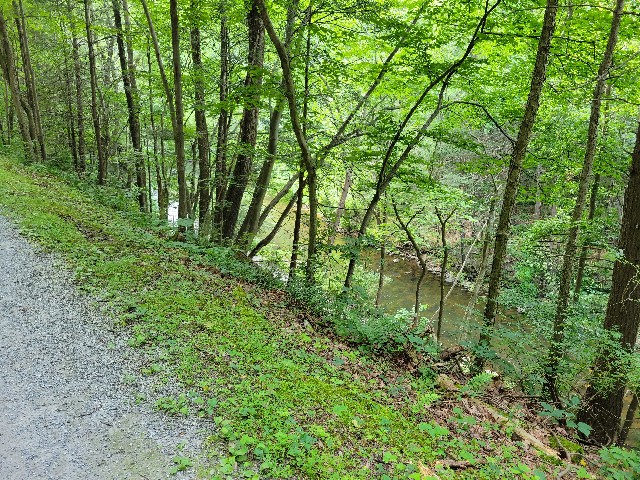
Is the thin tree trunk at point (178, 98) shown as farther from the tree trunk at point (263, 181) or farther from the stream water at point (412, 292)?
the stream water at point (412, 292)

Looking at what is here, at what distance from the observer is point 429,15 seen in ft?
24.3

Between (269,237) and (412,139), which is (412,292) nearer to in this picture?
(269,237)

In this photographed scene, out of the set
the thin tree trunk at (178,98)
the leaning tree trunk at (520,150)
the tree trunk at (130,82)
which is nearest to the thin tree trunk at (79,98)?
the tree trunk at (130,82)

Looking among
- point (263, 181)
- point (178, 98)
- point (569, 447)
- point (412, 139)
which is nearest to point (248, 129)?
point (263, 181)

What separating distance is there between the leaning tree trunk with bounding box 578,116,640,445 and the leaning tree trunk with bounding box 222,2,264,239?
639cm

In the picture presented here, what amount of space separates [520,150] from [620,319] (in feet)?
10.2

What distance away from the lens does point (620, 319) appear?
627 cm

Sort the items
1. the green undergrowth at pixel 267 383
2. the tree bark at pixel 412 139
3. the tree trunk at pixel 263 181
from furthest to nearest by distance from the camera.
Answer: the tree trunk at pixel 263 181 → the tree bark at pixel 412 139 → the green undergrowth at pixel 267 383

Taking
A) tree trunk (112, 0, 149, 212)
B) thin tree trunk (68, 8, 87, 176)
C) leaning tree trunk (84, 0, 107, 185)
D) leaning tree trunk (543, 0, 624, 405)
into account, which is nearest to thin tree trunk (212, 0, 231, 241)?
tree trunk (112, 0, 149, 212)

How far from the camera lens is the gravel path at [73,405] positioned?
2904 mm

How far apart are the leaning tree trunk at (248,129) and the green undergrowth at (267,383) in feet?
8.10

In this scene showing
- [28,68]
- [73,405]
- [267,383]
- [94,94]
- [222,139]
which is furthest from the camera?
[28,68]

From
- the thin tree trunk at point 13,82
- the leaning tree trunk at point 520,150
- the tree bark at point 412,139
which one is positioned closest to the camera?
the leaning tree trunk at point 520,150

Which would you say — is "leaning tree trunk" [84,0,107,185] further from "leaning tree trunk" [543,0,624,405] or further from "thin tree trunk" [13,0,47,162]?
"leaning tree trunk" [543,0,624,405]
